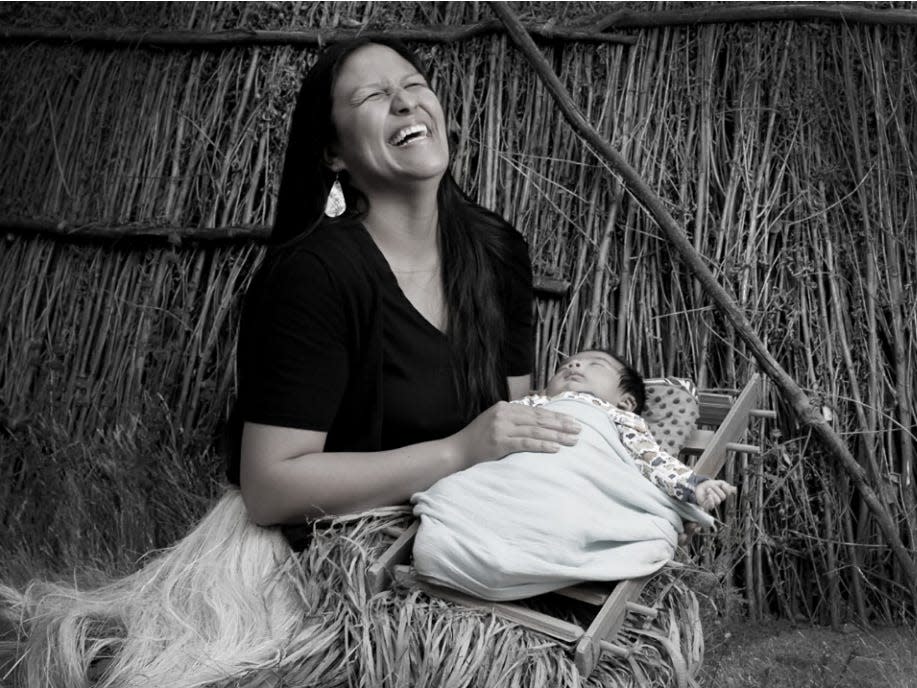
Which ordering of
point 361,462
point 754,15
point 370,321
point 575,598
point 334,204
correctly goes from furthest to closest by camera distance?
point 754,15 → point 334,204 → point 370,321 → point 361,462 → point 575,598

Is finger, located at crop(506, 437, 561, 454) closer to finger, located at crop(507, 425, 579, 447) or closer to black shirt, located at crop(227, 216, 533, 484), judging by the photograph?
finger, located at crop(507, 425, 579, 447)

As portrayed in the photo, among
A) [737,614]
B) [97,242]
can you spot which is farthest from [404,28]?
[737,614]

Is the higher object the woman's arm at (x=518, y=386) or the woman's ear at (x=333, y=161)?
the woman's ear at (x=333, y=161)

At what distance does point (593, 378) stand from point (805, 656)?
3.40ft

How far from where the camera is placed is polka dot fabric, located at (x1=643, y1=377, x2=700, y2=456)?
249 cm

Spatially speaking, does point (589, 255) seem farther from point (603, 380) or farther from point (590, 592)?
point (590, 592)

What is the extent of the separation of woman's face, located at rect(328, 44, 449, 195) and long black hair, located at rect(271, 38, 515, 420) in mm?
28

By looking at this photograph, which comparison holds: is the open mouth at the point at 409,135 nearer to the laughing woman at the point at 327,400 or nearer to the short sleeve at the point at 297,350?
the laughing woman at the point at 327,400

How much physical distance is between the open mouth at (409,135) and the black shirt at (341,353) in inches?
7.9

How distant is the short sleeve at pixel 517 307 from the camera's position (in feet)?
8.71

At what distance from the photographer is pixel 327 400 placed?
2.14 m

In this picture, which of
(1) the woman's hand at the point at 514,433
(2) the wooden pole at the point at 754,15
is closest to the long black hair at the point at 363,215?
(1) the woman's hand at the point at 514,433

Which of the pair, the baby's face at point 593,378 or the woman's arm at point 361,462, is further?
the baby's face at point 593,378

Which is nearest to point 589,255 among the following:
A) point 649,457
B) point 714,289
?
point 714,289
